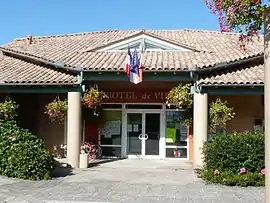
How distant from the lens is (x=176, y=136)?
64.1 ft

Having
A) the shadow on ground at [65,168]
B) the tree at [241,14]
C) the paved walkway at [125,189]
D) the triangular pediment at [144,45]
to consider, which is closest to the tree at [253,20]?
the tree at [241,14]

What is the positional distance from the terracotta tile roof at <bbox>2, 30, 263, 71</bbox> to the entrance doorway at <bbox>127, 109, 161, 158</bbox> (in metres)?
2.77

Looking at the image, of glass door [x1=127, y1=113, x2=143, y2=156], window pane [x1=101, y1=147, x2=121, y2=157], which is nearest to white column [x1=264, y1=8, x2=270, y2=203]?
glass door [x1=127, y1=113, x2=143, y2=156]

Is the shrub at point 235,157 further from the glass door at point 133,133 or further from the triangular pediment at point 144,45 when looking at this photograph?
the triangular pediment at point 144,45

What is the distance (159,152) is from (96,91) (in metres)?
4.74

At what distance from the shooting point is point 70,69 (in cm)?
1697

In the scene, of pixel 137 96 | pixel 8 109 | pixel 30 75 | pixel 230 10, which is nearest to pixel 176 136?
pixel 137 96

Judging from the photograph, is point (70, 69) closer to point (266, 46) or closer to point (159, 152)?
point (159, 152)

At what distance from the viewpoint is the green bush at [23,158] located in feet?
42.7

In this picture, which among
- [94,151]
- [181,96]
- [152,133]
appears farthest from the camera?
[152,133]

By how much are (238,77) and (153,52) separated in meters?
4.76

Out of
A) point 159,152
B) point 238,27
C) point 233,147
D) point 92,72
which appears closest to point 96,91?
point 92,72

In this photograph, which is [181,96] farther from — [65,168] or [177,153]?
[65,168]

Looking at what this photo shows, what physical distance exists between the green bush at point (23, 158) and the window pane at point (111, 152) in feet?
20.9
